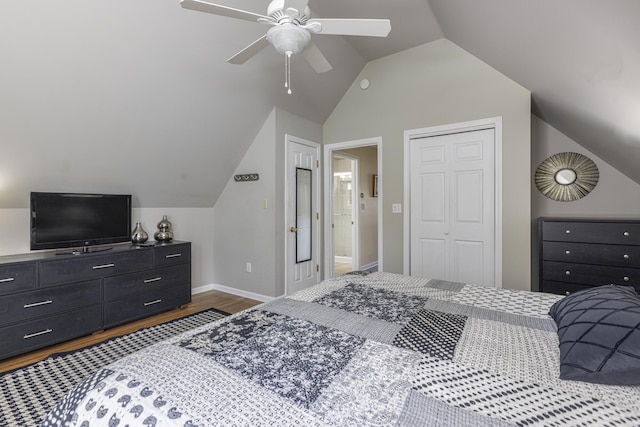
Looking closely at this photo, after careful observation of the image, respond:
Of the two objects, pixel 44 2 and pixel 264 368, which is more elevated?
pixel 44 2

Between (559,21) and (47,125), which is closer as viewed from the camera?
(559,21)

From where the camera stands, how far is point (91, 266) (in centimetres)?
272

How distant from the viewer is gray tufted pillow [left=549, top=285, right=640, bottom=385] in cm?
86

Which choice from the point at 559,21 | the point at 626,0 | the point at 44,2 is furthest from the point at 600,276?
the point at 44,2

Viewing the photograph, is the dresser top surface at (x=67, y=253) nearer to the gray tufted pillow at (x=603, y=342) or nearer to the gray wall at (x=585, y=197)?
the gray tufted pillow at (x=603, y=342)

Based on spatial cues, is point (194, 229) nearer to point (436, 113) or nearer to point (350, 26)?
point (350, 26)

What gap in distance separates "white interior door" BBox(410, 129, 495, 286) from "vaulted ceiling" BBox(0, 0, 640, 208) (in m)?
0.80

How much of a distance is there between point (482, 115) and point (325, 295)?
8.94 feet

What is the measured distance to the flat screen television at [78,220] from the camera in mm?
2627

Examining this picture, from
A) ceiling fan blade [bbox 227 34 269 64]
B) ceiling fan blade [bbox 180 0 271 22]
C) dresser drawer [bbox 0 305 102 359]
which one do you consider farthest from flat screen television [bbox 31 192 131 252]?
ceiling fan blade [bbox 180 0 271 22]

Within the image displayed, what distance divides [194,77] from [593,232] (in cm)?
378

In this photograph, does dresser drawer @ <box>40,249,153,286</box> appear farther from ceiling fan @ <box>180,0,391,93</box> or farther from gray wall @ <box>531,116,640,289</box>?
gray wall @ <box>531,116,640,289</box>

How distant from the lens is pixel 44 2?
180 centimetres

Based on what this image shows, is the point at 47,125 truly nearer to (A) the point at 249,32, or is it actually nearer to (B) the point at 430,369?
(A) the point at 249,32
